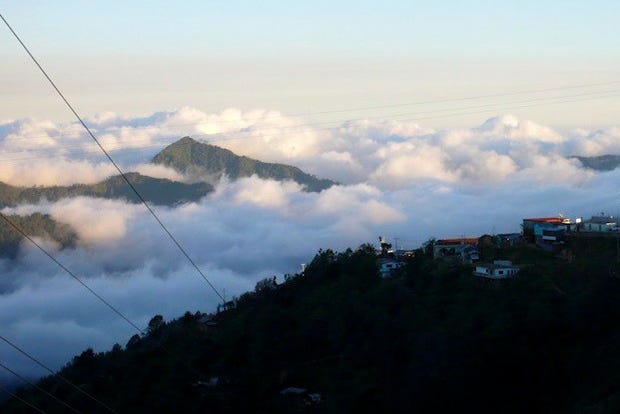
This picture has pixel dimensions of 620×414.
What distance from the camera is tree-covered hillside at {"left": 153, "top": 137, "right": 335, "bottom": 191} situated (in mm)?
96312

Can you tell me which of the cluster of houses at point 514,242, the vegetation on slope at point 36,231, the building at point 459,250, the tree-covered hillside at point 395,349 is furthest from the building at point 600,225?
the vegetation on slope at point 36,231

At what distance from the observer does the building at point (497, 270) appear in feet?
86.2

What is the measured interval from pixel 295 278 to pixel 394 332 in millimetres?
12820

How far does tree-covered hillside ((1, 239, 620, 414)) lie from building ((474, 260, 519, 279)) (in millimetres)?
328

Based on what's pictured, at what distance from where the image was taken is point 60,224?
81125mm

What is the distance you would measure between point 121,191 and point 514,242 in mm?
68889

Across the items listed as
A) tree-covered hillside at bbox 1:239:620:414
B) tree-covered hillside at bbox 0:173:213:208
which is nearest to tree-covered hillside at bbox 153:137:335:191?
tree-covered hillside at bbox 0:173:213:208

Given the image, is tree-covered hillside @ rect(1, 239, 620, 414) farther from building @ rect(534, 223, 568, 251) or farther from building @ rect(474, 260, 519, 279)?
building @ rect(534, 223, 568, 251)

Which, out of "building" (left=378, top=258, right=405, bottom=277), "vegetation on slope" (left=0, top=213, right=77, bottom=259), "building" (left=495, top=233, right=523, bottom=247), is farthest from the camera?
"vegetation on slope" (left=0, top=213, right=77, bottom=259)

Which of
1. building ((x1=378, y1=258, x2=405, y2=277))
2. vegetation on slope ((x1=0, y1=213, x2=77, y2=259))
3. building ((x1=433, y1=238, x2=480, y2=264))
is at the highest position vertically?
vegetation on slope ((x1=0, y1=213, x2=77, y2=259))

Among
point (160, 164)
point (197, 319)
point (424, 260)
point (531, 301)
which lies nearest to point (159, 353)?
point (197, 319)

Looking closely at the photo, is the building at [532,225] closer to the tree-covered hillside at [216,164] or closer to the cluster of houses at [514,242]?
the cluster of houses at [514,242]

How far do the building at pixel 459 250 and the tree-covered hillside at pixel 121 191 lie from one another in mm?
56244

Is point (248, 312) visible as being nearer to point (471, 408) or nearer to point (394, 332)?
point (394, 332)
